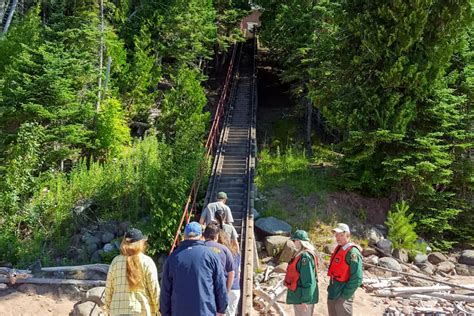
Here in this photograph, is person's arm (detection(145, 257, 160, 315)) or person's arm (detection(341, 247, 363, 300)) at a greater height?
person's arm (detection(145, 257, 160, 315))

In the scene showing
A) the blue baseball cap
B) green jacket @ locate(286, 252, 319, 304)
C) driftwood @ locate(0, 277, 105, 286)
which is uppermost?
the blue baseball cap

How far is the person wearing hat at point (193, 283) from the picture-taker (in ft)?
14.3

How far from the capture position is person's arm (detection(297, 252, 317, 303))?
256 inches

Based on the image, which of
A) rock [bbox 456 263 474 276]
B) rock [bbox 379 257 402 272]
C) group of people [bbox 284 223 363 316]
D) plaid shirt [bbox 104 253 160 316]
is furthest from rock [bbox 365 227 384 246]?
plaid shirt [bbox 104 253 160 316]

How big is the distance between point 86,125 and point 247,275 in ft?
32.6

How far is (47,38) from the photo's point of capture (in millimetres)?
16953

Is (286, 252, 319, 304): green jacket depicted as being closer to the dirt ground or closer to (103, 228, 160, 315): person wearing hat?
(103, 228, 160, 315): person wearing hat

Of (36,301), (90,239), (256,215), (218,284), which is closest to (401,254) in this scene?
(256,215)

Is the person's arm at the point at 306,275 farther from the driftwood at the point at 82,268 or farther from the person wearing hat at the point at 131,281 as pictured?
the driftwood at the point at 82,268

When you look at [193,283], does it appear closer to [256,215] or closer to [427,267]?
[256,215]

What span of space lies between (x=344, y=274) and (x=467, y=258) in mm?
9801

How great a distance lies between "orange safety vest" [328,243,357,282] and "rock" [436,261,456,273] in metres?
8.47

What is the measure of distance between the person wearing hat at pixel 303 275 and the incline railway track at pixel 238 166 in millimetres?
2033

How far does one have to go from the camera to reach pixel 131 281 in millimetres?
4469
